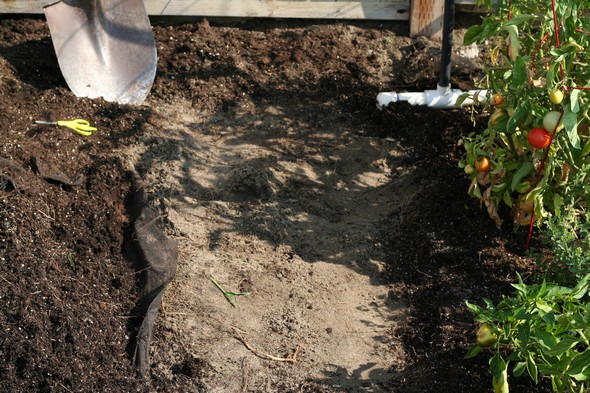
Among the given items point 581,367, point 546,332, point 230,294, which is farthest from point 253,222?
point 581,367

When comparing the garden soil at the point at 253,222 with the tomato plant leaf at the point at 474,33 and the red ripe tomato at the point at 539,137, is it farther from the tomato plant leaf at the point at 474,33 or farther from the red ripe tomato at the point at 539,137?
the tomato plant leaf at the point at 474,33

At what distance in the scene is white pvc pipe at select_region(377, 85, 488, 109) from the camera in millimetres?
5359

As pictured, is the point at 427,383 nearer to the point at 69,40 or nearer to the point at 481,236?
the point at 481,236

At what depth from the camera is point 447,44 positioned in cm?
520

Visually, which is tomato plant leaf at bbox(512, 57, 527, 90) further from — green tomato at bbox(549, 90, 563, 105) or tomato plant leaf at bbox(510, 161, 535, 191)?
tomato plant leaf at bbox(510, 161, 535, 191)

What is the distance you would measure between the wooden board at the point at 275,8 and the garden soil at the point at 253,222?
0.11 m

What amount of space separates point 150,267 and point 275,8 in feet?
7.89

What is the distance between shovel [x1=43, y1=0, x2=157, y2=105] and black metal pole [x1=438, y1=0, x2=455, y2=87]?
5.71 ft

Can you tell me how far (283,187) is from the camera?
487cm

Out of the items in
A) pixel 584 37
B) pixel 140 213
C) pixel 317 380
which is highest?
pixel 584 37

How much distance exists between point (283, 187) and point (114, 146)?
96 cm

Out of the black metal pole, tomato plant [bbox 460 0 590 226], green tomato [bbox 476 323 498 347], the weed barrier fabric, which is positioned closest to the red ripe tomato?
tomato plant [bbox 460 0 590 226]

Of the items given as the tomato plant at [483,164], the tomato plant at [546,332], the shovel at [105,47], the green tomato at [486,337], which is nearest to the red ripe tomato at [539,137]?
the tomato plant at [483,164]

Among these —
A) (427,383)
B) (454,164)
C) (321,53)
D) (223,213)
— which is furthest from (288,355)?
(321,53)
